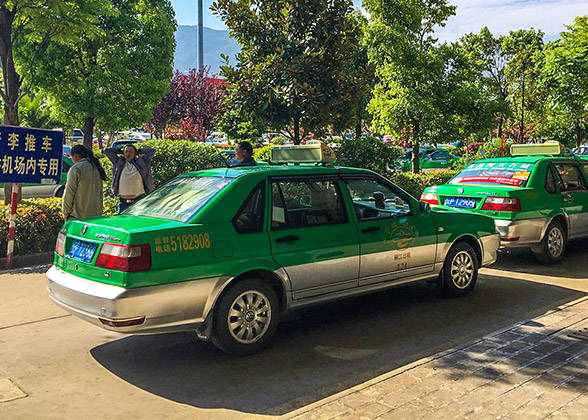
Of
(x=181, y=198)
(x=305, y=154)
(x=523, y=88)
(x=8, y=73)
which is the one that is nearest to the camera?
(x=181, y=198)

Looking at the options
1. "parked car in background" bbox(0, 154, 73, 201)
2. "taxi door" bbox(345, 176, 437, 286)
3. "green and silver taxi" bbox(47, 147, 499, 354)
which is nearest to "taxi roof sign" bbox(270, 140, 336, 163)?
"green and silver taxi" bbox(47, 147, 499, 354)

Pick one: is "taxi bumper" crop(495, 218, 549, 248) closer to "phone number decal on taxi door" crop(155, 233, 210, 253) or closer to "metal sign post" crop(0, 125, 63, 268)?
"phone number decal on taxi door" crop(155, 233, 210, 253)

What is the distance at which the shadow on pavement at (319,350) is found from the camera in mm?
4422

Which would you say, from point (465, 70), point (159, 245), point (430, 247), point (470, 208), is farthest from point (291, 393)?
point (465, 70)

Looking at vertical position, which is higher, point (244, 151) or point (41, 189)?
point (244, 151)

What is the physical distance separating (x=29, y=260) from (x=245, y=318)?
17.8 ft

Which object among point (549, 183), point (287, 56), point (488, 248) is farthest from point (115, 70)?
point (488, 248)

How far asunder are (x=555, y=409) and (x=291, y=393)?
184 cm

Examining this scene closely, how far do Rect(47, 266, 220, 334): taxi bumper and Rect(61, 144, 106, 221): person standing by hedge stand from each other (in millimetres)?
2953

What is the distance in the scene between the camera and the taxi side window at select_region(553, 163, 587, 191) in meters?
9.31

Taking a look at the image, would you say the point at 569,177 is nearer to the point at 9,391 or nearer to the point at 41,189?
the point at 9,391

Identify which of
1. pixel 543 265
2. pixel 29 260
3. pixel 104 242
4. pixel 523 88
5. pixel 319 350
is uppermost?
pixel 523 88

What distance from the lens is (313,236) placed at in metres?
5.54

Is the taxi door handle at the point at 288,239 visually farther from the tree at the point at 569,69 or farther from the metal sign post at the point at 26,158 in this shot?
the tree at the point at 569,69
